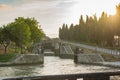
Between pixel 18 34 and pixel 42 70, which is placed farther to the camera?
pixel 18 34

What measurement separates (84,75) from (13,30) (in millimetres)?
71139

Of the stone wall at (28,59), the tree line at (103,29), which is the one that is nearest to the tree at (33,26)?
the tree line at (103,29)

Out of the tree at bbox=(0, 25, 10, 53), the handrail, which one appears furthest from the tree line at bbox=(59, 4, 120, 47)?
the handrail

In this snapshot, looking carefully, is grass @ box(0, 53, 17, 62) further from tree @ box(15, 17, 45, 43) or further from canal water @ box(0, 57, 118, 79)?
tree @ box(15, 17, 45, 43)

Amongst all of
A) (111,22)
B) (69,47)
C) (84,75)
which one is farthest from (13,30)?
(84,75)

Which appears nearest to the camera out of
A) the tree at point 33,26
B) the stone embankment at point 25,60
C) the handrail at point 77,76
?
the handrail at point 77,76

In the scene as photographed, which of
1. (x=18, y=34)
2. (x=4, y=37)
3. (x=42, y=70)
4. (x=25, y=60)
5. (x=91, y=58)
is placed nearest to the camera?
(x=42, y=70)

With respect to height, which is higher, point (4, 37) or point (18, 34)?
point (18, 34)

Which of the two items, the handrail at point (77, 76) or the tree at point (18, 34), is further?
the tree at point (18, 34)

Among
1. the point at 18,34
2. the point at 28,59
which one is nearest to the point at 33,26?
the point at 18,34

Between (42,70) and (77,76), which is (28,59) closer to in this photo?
(42,70)

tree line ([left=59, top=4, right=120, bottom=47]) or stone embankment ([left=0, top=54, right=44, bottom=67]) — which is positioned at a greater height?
tree line ([left=59, top=4, right=120, bottom=47])

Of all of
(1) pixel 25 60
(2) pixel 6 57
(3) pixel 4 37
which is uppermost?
(3) pixel 4 37

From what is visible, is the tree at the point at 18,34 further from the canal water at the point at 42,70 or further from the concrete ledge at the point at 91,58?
the canal water at the point at 42,70
